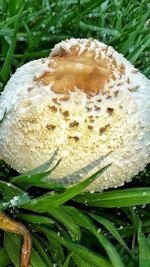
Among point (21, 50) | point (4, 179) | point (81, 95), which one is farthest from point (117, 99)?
point (21, 50)

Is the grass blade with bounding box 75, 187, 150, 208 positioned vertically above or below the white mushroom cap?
below

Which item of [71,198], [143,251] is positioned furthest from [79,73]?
[143,251]

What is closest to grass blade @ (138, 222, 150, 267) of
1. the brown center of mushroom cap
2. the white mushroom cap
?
the white mushroom cap

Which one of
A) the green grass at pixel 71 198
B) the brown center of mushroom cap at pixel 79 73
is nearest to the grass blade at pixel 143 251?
the green grass at pixel 71 198

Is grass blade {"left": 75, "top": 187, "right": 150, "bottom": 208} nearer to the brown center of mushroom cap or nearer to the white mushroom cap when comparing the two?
the white mushroom cap

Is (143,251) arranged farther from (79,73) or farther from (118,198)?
(79,73)

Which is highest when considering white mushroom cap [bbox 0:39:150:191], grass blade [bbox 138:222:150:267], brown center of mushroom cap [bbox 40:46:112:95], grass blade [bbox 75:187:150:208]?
brown center of mushroom cap [bbox 40:46:112:95]
